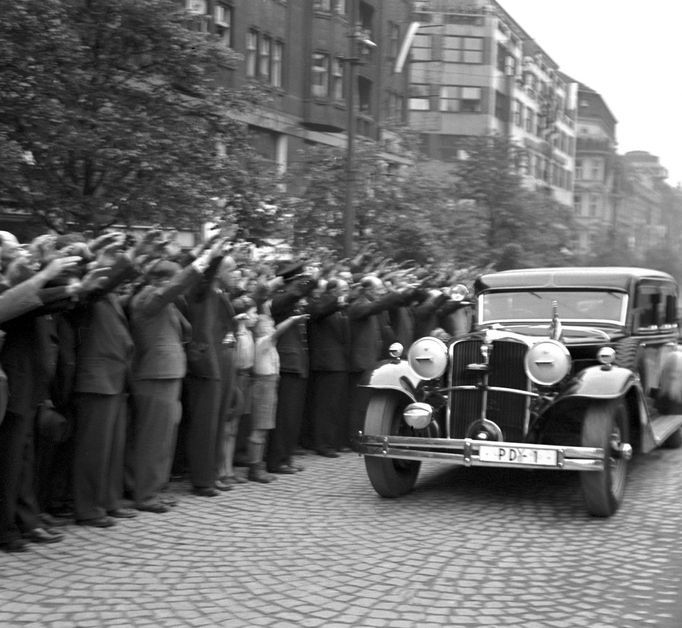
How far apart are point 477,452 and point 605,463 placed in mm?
898

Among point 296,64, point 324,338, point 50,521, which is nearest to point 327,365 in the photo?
point 324,338

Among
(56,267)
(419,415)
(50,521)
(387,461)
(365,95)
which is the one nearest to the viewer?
(56,267)

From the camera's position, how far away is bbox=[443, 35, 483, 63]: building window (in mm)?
59531

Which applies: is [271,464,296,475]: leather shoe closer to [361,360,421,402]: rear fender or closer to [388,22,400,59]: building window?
[361,360,421,402]: rear fender

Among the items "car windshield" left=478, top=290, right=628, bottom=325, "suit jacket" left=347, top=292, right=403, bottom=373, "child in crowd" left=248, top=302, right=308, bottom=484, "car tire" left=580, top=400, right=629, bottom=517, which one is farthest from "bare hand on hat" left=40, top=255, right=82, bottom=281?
"car windshield" left=478, top=290, right=628, bottom=325

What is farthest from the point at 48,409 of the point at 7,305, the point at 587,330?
the point at 587,330

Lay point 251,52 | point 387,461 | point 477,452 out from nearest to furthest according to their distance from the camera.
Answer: point 477,452
point 387,461
point 251,52

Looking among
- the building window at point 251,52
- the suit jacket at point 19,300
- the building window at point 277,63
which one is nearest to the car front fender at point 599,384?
the suit jacket at point 19,300

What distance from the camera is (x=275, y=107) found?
92.1ft

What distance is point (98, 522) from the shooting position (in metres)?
6.54

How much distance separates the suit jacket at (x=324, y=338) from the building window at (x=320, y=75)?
21649 mm

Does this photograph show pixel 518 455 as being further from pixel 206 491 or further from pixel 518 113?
pixel 518 113

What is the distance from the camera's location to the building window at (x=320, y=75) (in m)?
30.5

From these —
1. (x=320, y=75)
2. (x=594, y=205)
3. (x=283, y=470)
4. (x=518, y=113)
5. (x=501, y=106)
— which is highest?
(x=518, y=113)
